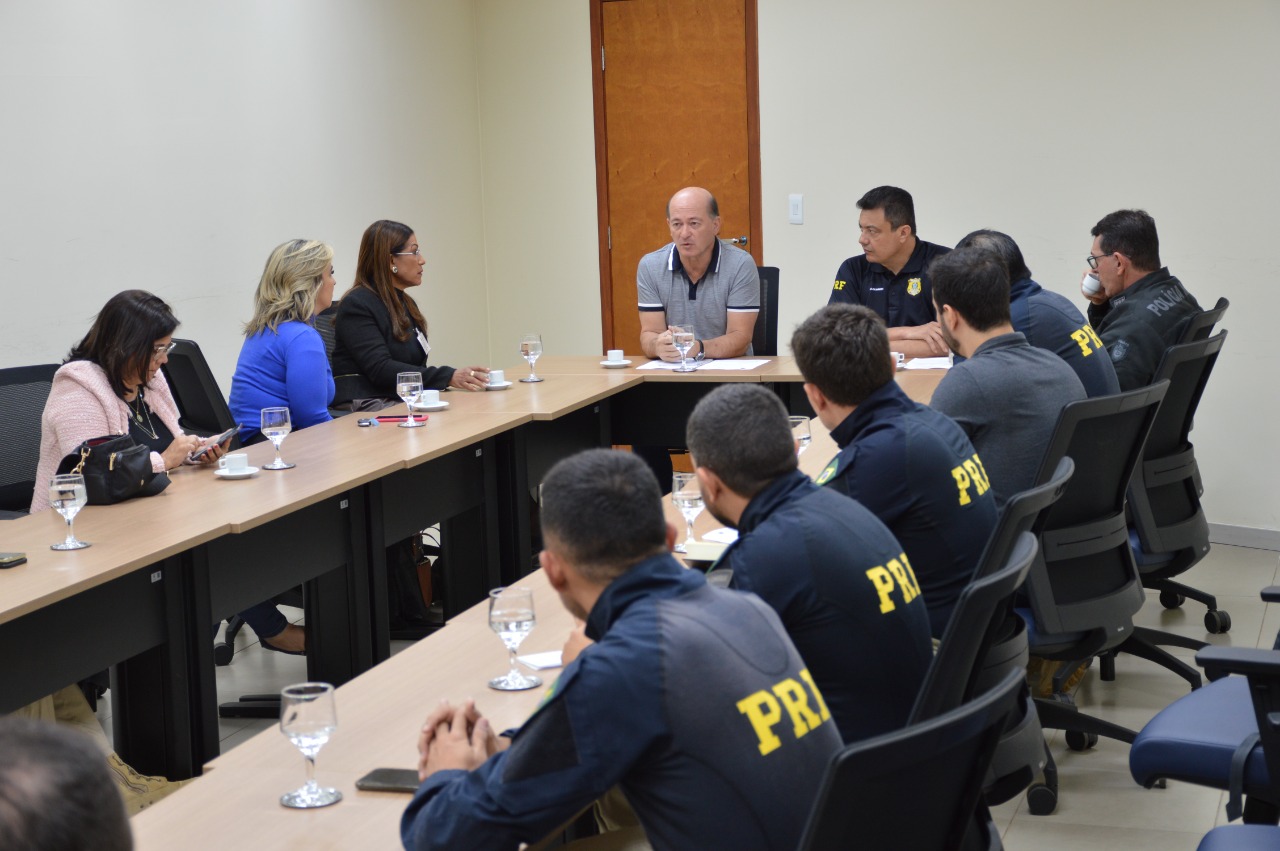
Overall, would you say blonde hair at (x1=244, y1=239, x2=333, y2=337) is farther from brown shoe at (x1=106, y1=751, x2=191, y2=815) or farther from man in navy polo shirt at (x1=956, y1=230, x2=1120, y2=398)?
man in navy polo shirt at (x1=956, y1=230, x2=1120, y2=398)

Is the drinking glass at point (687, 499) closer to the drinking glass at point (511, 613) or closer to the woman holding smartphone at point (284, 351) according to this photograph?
the drinking glass at point (511, 613)

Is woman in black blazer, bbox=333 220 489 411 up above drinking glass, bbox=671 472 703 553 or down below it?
above

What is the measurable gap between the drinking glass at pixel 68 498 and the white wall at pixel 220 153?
183cm

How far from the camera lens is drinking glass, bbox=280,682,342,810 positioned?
5.80 ft

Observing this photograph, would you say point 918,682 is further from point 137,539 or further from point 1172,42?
point 1172,42

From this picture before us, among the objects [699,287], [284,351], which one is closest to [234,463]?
[284,351]

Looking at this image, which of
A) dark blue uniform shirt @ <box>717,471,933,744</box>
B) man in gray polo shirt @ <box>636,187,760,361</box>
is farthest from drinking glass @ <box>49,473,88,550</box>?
man in gray polo shirt @ <box>636,187,760,361</box>

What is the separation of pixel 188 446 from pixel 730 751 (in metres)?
2.70

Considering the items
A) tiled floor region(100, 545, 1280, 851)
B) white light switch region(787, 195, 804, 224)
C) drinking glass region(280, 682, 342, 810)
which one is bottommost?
tiled floor region(100, 545, 1280, 851)

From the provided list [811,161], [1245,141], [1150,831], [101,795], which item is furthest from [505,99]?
[101,795]

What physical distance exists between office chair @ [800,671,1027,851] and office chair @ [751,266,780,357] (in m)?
4.45

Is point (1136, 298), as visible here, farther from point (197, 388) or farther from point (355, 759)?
point (355, 759)

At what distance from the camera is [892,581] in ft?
6.65

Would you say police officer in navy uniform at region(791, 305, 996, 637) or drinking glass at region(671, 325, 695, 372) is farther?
drinking glass at region(671, 325, 695, 372)
